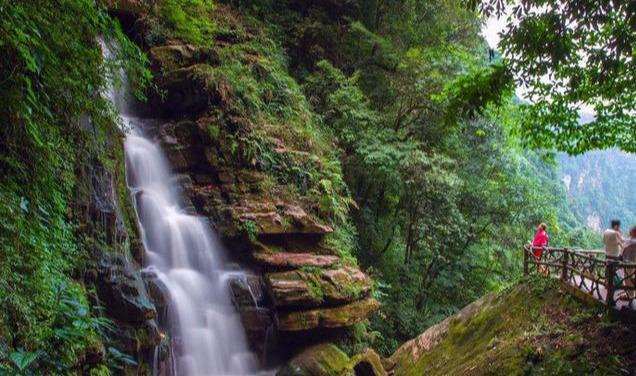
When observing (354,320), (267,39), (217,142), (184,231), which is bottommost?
(354,320)

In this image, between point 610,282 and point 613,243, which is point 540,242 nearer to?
point 613,243

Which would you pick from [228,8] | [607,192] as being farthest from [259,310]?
[607,192]

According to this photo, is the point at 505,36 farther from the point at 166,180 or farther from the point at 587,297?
the point at 166,180

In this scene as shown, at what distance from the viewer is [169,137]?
1165cm

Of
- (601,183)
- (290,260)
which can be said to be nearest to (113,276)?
(290,260)

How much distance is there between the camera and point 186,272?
941 centimetres

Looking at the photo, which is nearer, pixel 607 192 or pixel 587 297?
pixel 587 297

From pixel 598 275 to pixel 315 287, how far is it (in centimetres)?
552

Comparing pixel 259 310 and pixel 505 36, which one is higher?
pixel 505 36

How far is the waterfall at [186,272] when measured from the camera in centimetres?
862

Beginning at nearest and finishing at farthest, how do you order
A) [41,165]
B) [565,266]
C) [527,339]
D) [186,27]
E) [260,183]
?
[41,165]
[527,339]
[565,266]
[260,183]
[186,27]

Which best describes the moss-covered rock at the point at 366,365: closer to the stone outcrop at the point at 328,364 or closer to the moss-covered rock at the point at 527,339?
the stone outcrop at the point at 328,364

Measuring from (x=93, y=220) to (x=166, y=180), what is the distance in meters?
3.86

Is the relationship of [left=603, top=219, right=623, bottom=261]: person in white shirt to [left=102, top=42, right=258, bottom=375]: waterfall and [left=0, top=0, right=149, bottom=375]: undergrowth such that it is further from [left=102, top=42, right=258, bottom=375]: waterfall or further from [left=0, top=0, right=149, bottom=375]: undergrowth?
[left=0, top=0, right=149, bottom=375]: undergrowth
